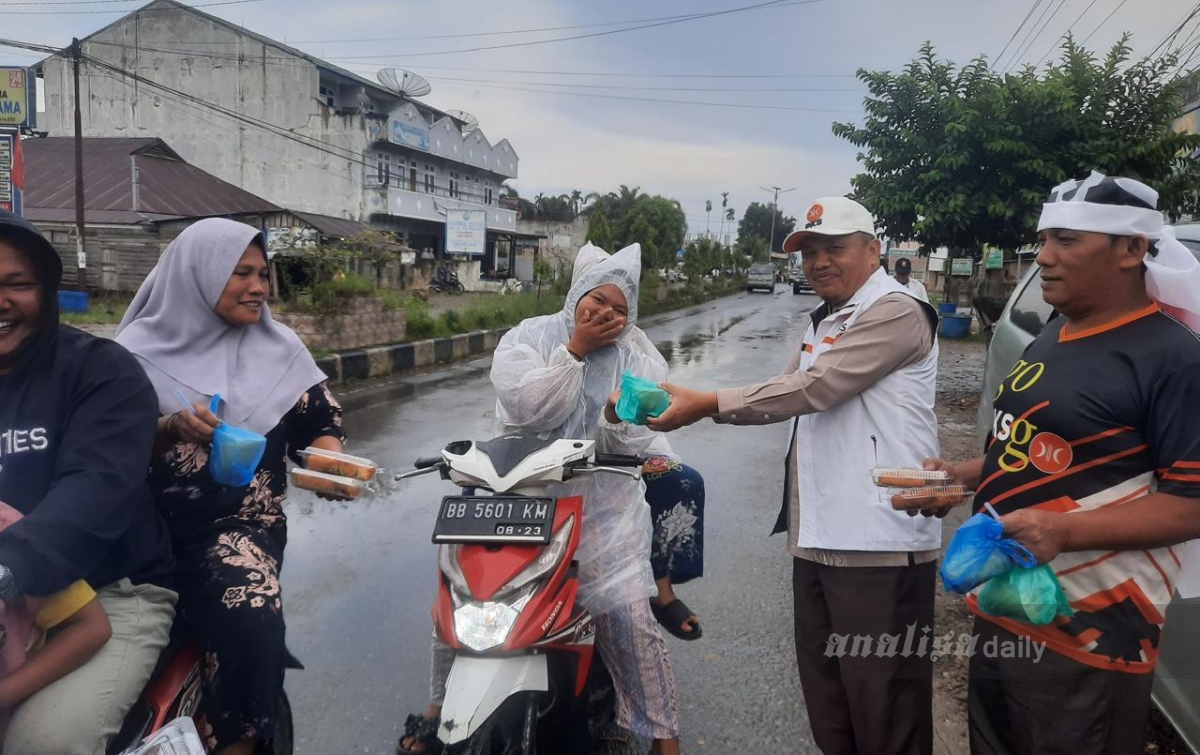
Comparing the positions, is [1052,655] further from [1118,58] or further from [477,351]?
[477,351]

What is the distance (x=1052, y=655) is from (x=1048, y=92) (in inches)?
339

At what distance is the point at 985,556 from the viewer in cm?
162

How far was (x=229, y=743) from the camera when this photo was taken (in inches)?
77.5

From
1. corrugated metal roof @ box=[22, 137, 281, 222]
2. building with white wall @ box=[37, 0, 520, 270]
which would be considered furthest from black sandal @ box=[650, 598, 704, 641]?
building with white wall @ box=[37, 0, 520, 270]

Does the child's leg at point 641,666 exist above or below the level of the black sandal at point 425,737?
above

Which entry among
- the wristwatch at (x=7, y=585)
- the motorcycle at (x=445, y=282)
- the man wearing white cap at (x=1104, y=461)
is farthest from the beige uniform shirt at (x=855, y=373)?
the motorcycle at (x=445, y=282)

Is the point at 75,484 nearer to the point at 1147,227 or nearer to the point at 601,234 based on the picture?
the point at 1147,227

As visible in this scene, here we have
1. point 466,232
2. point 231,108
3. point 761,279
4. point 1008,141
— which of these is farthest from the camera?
point 761,279

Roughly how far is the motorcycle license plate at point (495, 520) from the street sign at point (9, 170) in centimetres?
990

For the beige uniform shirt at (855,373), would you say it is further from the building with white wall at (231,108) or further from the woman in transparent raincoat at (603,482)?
the building with white wall at (231,108)


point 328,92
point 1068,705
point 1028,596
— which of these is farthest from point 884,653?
point 328,92

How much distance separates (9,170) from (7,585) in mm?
10156

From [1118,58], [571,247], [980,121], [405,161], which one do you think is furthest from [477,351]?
[571,247]

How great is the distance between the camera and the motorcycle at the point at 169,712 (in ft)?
5.12
